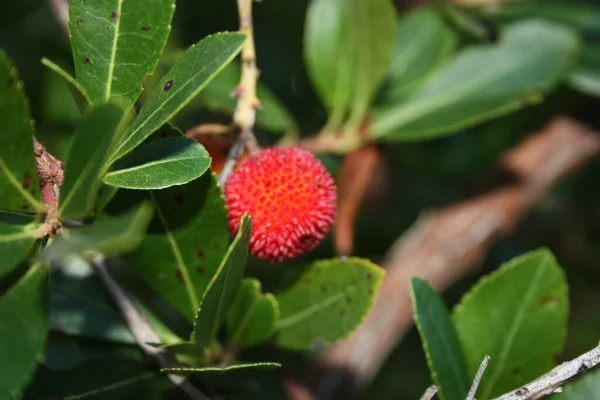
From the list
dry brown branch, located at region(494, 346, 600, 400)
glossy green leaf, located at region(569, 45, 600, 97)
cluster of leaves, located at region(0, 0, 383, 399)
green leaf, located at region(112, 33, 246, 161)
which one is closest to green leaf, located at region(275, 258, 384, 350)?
cluster of leaves, located at region(0, 0, 383, 399)

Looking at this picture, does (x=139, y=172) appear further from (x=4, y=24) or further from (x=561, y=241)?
(x=561, y=241)

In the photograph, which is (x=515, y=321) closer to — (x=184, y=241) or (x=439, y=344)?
(x=439, y=344)

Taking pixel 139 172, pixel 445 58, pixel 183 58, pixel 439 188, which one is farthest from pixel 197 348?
pixel 439 188

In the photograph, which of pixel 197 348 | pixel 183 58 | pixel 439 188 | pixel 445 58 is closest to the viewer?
pixel 183 58

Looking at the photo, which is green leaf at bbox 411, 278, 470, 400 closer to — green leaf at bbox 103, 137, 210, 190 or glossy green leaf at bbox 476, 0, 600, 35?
green leaf at bbox 103, 137, 210, 190

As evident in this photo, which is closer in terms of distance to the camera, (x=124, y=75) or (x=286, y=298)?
(x=124, y=75)

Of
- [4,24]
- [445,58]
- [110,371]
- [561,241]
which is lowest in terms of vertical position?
[561,241]

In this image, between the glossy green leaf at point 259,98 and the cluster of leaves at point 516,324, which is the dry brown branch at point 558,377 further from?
the glossy green leaf at point 259,98
